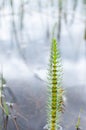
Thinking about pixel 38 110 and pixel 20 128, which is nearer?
pixel 20 128

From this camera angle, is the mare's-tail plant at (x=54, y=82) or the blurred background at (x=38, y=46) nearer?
the mare's-tail plant at (x=54, y=82)

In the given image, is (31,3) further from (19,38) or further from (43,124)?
(43,124)

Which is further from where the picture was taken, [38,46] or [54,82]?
[38,46]

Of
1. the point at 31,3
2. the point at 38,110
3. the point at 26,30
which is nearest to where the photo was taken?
the point at 38,110

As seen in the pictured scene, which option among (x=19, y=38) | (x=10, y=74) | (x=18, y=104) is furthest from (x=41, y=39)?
(x=18, y=104)

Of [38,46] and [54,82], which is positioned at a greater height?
[38,46]

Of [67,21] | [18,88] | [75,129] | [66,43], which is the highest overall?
[67,21]

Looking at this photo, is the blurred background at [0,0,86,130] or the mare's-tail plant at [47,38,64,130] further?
the blurred background at [0,0,86,130]

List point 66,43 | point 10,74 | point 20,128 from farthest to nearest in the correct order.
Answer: point 66,43 → point 10,74 → point 20,128
